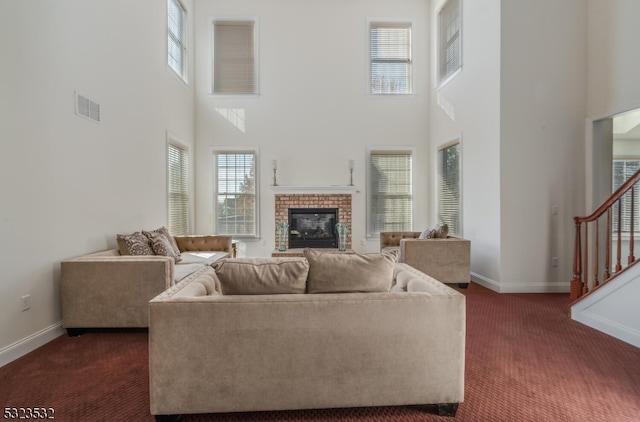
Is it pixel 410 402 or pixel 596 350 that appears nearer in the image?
pixel 410 402

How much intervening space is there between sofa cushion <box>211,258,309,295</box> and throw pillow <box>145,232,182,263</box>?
2.32 m

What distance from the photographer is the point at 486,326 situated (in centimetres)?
347

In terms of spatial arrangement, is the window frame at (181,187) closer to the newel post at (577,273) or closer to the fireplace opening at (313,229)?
the fireplace opening at (313,229)

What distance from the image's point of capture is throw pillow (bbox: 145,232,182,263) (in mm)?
4113

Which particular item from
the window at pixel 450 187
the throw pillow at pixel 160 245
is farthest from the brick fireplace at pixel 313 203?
the throw pillow at pixel 160 245

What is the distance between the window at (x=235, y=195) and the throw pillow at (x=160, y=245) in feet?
8.06

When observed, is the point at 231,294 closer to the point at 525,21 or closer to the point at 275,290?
the point at 275,290

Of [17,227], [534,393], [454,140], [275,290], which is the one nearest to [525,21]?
[454,140]

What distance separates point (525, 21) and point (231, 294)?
506 centimetres

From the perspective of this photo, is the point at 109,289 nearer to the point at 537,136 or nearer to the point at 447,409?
the point at 447,409

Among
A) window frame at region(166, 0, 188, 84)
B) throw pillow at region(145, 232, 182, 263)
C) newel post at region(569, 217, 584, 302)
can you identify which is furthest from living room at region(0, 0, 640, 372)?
newel post at region(569, 217, 584, 302)

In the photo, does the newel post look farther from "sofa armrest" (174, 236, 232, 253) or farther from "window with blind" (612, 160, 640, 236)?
"sofa armrest" (174, 236, 232, 253)

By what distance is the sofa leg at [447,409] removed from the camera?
6.57 feet

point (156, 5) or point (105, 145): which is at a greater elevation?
point (156, 5)
